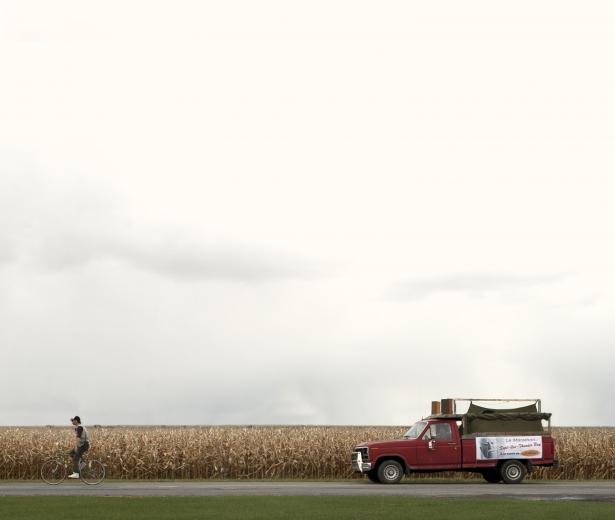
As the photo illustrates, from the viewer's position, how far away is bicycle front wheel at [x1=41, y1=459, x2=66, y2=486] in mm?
33188

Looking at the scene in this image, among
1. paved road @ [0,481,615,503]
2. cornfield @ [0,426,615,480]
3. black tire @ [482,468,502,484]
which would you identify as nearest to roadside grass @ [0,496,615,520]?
paved road @ [0,481,615,503]

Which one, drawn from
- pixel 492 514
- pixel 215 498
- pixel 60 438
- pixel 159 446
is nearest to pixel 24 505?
pixel 215 498

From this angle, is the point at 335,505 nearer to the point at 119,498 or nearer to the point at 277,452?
the point at 119,498

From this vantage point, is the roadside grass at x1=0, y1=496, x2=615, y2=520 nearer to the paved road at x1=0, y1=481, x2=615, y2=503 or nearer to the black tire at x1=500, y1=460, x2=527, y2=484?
the paved road at x1=0, y1=481, x2=615, y2=503

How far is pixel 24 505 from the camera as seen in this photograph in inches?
922

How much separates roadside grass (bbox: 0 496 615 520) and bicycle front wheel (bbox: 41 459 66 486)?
785cm

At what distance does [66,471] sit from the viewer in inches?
1313

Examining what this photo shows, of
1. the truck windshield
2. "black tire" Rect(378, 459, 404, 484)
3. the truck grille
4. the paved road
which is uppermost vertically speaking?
the truck windshield

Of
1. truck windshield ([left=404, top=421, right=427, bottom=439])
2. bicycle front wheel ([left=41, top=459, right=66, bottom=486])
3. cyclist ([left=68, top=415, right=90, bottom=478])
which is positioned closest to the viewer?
cyclist ([left=68, top=415, right=90, bottom=478])

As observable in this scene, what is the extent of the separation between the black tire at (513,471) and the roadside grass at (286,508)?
8.93m

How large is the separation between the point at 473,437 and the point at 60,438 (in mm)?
17748

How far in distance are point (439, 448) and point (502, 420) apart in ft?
8.74

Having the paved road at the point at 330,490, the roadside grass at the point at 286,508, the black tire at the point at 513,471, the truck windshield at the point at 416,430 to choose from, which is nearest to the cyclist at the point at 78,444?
the paved road at the point at 330,490

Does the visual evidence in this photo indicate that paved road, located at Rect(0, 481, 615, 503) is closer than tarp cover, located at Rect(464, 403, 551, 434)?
Yes
